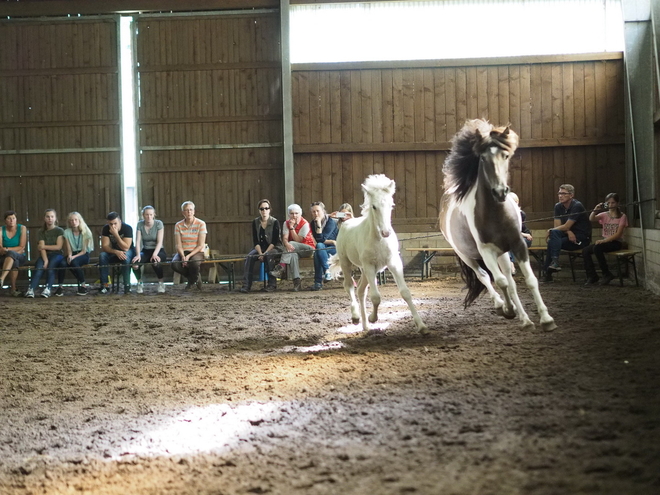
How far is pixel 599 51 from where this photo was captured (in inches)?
481

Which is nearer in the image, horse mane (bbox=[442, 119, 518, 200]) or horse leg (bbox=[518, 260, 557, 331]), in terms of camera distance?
horse leg (bbox=[518, 260, 557, 331])

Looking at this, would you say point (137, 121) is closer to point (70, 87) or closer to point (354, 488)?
point (70, 87)

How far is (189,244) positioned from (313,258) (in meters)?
2.09

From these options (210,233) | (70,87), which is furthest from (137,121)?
(210,233)

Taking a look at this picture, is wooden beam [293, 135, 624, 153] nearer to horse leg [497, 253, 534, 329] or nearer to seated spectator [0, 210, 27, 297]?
seated spectator [0, 210, 27, 297]

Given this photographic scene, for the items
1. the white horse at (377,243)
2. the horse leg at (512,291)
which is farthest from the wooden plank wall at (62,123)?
the horse leg at (512,291)

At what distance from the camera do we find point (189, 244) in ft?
35.9

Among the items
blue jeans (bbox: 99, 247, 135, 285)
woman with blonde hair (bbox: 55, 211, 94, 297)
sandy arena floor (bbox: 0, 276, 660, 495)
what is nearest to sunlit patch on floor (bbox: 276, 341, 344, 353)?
sandy arena floor (bbox: 0, 276, 660, 495)

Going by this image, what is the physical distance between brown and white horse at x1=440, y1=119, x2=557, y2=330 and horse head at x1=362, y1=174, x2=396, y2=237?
60cm

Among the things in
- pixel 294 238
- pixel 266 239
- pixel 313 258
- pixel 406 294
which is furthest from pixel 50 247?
pixel 406 294

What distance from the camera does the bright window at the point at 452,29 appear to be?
40.0ft

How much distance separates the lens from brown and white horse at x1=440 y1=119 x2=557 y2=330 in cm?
538

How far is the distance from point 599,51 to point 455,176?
773 centimetres

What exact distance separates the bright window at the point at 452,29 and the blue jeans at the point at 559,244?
3996mm
